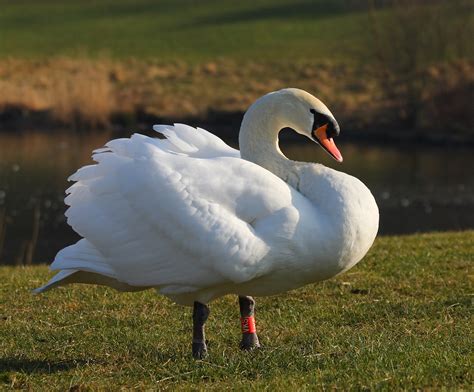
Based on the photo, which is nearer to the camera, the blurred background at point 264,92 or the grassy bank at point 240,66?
the blurred background at point 264,92

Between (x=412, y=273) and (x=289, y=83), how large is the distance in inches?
1171

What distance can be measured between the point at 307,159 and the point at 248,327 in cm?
1902

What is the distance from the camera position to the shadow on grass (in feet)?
18.1

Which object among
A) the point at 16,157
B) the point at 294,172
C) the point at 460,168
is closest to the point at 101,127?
the point at 16,157

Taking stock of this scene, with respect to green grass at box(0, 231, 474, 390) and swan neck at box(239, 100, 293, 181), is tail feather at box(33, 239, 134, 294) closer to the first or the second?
green grass at box(0, 231, 474, 390)

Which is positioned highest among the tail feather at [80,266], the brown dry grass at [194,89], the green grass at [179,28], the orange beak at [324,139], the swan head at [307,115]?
the swan head at [307,115]

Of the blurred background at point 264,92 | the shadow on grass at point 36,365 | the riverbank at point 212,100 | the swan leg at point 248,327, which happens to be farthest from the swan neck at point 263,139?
the riverbank at point 212,100

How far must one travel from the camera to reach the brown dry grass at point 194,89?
29125mm

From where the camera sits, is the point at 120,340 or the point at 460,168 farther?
the point at 460,168

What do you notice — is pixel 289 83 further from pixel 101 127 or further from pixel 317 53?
pixel 101 127

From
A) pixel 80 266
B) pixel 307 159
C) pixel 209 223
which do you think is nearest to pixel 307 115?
pixel 209 223

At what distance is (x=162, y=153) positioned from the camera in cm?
567

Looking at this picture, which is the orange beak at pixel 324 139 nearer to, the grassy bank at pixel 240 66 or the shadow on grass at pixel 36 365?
the shadow on grass at pixel 36 365

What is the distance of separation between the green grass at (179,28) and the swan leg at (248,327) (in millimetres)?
34984
